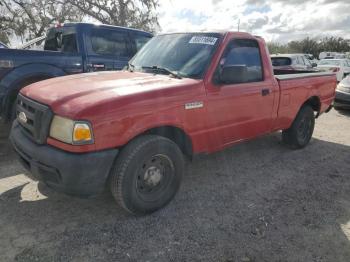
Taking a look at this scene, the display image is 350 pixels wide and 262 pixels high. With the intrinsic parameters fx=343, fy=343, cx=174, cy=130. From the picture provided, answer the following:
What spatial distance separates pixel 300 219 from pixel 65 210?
2469mm

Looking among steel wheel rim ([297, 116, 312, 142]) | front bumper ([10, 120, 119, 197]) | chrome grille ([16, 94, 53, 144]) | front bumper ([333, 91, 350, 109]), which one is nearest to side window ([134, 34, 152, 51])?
steel wheel rim ([297, 116, 312, 142])

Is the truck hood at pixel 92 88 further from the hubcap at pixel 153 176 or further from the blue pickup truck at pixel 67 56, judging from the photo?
the blue pickup truck at pixel 67 56

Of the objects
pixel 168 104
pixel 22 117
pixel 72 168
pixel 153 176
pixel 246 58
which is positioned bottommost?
pixel 153 176

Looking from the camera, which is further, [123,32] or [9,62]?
[123,32]

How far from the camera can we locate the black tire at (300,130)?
5758mm

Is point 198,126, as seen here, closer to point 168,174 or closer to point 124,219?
point 168,174

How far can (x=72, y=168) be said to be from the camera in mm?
2857

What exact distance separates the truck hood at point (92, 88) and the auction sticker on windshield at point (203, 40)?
0.64 metres

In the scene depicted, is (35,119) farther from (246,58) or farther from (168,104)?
(246,58)

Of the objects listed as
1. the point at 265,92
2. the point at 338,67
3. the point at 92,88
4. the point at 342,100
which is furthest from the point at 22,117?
the point at 338,67

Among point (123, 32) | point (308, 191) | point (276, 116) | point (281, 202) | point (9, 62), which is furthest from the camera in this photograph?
point (123, 32)

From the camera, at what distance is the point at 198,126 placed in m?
3.77

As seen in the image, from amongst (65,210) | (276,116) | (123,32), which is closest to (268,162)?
(276,116)

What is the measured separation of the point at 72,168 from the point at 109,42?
14.5ft
